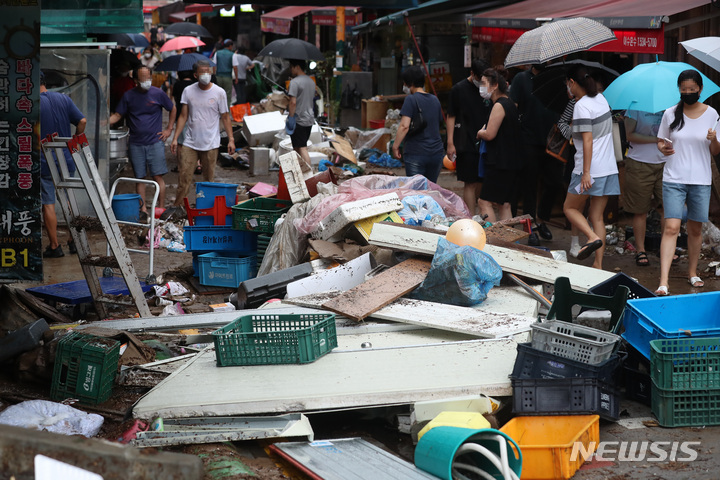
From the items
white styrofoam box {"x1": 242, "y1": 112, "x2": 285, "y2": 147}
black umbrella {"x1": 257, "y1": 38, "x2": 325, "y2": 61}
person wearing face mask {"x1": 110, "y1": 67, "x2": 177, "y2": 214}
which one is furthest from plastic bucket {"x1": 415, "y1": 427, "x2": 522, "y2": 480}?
white styrofoam box {"x1": 242, "y1": 112, "x2": 285, "y2": 147}

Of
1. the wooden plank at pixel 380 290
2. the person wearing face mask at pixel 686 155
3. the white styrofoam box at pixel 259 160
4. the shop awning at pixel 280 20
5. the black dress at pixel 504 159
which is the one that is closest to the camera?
the wooden plank at pixel 380 290

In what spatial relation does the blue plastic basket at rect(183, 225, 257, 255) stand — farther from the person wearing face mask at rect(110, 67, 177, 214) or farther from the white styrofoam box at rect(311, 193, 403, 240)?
the person wearing face mask at rect(110, 67, 177, 214)

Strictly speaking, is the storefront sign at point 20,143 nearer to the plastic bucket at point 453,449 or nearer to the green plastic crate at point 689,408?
the plastic bucket at point 453,449

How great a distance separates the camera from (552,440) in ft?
14.8

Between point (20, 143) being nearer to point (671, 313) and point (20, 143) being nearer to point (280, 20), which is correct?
point (671, 313)

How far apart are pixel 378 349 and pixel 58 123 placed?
5.28 m

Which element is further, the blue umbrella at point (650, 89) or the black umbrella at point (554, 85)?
the black umbrella at point (554, 85)

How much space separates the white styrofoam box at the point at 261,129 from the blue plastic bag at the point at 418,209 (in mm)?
8318

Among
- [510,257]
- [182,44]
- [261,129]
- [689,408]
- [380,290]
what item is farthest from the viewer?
[182,44]

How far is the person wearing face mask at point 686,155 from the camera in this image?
7129 mm

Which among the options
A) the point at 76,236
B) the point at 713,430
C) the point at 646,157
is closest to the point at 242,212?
the point at 76,236

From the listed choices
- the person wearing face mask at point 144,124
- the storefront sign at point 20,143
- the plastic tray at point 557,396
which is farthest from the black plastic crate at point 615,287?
the person wearing face mask at point 144,124

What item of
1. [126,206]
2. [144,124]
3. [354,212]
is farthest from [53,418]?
[144,124]

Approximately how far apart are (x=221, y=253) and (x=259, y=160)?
6436mm
